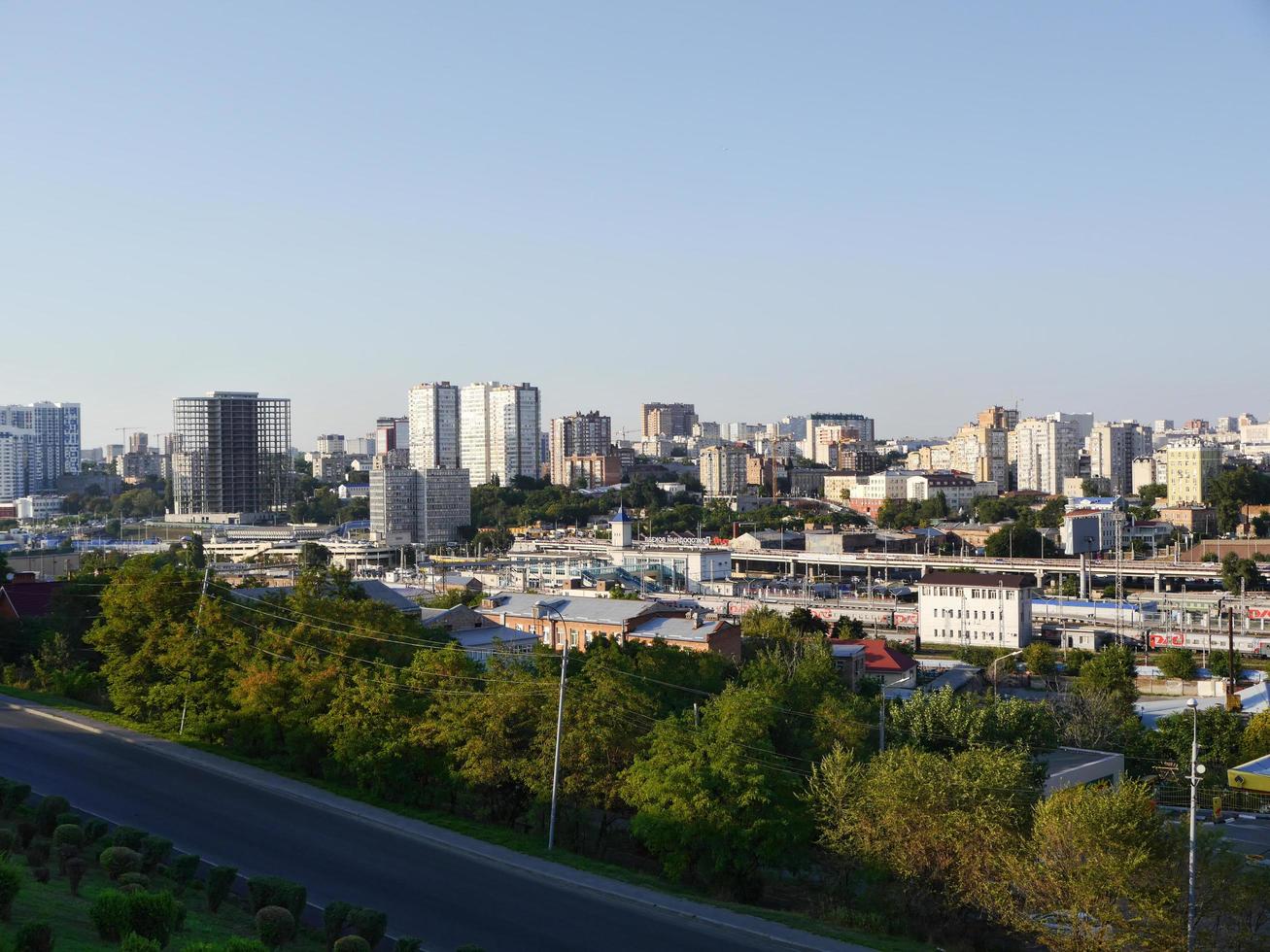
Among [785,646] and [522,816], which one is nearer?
[522,816]

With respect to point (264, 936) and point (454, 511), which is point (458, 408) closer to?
point (454, 511)

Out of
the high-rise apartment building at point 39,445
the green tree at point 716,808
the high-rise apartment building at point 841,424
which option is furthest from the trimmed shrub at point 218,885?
the high-rise apartment building at point 841,424

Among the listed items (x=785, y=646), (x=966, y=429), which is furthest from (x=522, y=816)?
(x=966, y=429)

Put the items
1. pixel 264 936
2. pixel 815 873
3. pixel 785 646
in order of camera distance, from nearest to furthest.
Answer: pixel 264 936 < pixel 815 873 < pixel 785 646

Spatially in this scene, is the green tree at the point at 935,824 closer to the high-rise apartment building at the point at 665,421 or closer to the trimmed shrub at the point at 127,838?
the trimmed shrub at the point at 127,838

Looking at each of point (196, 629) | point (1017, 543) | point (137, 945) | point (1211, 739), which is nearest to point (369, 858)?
point (137, 945)

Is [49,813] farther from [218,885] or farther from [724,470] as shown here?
[724,470]
